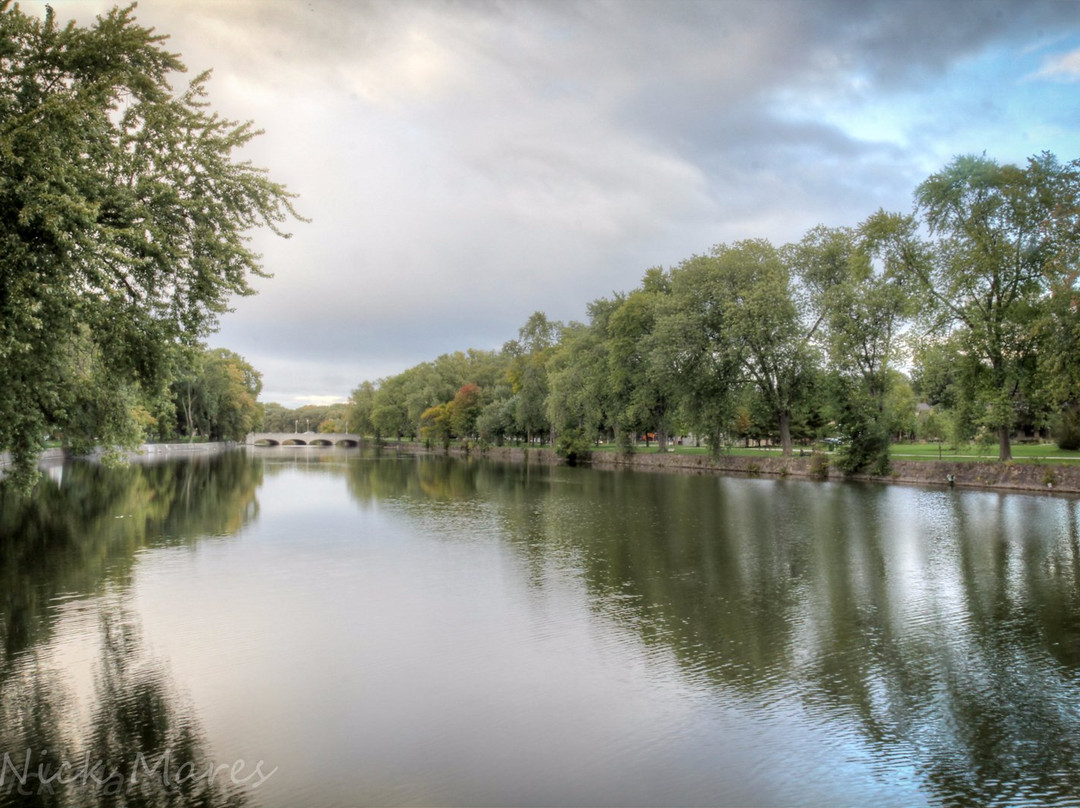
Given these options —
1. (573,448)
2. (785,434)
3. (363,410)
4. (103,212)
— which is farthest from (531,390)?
(363,410)

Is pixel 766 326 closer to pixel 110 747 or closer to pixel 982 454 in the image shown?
pixel 982 454

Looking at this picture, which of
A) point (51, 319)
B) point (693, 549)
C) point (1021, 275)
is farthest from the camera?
point (1021, 275)

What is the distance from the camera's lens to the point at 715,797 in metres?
6.05

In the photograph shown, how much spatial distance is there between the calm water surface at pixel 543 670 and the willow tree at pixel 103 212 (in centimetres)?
429

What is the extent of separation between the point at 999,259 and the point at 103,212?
36.2 m

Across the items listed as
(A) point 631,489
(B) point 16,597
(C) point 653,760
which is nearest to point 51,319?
(B) point 16,597

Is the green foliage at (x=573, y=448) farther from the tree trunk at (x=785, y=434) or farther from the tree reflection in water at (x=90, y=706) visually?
the tree reflection in water at (x=90, y=706)

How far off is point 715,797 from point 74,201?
11325 mm

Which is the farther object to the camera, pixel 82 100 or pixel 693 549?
pixel 693 549

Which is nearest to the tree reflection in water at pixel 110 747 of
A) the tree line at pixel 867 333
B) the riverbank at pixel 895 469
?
the tree line at pixel 867 333

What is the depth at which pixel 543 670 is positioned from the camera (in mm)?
9109

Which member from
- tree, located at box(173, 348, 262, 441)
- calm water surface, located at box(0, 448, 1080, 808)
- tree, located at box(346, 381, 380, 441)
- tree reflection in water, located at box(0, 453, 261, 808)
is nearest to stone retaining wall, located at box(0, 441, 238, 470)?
tree, located at box(173, 348, 262, 441)

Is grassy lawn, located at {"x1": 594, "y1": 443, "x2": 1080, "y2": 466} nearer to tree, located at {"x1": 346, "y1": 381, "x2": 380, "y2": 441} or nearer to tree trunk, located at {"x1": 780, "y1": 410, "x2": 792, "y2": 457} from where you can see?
tree trunk, located at {"x1": 780, "y1": 410, "x2": 792, "y2": 457}

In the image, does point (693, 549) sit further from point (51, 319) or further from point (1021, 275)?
point (1021, 275)
